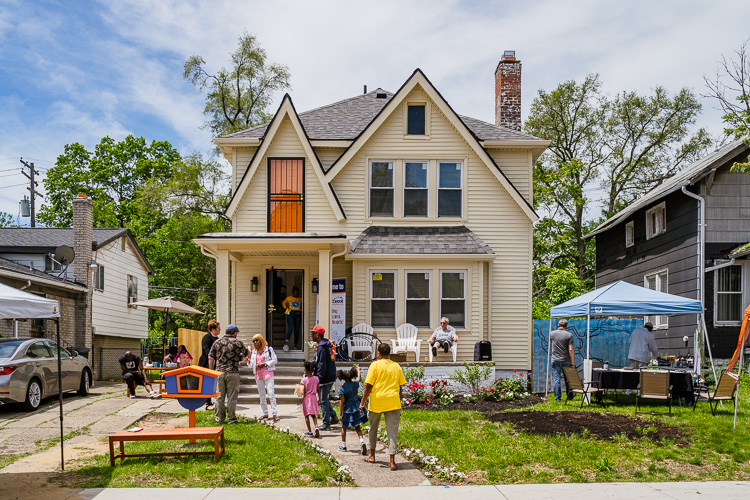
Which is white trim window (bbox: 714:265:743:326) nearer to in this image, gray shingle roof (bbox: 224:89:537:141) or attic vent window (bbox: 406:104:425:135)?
gray shingle roof (bbox: 224:89:537:141)

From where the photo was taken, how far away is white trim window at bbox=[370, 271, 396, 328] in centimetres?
1902

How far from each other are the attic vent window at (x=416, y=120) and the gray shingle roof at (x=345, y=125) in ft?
4.94

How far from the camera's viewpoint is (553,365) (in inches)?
618

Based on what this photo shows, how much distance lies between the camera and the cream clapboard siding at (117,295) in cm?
2688

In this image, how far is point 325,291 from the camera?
17484 millimetres

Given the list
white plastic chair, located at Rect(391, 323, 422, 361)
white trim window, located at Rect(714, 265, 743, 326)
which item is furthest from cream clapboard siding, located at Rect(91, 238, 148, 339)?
white trim window, located at Rect(714, 265, 743, 326)

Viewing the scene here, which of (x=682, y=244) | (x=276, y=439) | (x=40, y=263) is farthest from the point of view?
(x=40, y=263)

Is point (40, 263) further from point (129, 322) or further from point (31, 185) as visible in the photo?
point (31, 185)

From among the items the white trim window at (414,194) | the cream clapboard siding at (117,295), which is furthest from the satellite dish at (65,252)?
the white trim window at (414,194)

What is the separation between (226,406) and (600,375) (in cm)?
732

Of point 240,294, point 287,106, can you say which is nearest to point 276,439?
point 240,294

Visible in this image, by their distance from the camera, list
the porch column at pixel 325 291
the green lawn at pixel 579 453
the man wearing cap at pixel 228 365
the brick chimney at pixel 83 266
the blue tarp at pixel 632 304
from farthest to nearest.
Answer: the brick chimney at pixel 83 266 < the porch column at pixel 325 291 < the blue tarp at pixel 632 304 < the man wearing cap at pixel 228 365 < the green lawn at pixel 579 453

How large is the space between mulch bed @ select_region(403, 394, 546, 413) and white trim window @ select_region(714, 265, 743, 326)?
298 inches

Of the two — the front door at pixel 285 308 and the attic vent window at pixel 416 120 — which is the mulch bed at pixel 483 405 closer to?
the front door at pixel 285 308
